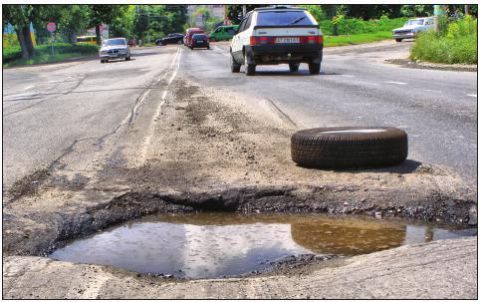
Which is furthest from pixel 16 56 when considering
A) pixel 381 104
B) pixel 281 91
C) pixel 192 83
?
pixel 381 104

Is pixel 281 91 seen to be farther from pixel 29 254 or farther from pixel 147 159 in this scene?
pixel 29 254

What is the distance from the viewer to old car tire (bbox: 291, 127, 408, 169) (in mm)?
6852

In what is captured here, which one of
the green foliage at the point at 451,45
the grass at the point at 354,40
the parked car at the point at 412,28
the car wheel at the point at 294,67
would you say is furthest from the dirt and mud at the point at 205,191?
the grass at the point at 354,40

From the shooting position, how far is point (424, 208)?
5.91 meters

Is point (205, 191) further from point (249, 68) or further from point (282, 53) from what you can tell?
point (249, 68)

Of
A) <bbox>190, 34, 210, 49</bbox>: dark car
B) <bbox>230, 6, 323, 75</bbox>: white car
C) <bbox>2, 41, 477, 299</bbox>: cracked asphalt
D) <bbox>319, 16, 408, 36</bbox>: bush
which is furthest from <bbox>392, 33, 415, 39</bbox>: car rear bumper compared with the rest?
<bbox>2, 41, 477, 299</bbox>: cracked asphalt

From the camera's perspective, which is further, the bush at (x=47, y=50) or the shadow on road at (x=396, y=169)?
the bush at (x=47, y=50)

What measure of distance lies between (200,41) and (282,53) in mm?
40050

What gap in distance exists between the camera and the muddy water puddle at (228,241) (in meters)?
4.77

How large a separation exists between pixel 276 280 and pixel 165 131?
19.3 feet

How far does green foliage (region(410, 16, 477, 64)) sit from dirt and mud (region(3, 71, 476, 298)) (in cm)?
1701

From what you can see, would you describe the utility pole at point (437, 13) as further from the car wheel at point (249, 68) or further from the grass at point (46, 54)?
the grass at point (46, 54)

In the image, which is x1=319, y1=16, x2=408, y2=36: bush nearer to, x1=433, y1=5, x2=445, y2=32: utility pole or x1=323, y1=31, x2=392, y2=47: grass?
x1=323, y1=31, x2=392, y2=47: grass

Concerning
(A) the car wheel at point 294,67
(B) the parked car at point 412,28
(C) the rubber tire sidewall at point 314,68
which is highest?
(C) the rubber tire sidewall at point 314,68
